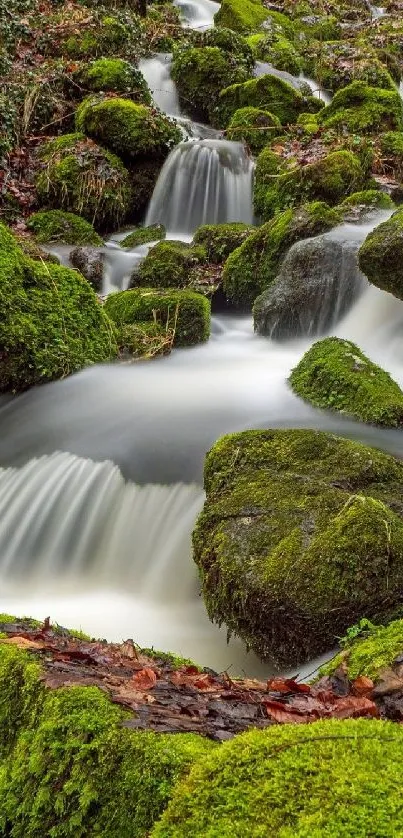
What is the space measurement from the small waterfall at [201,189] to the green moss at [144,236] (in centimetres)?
61

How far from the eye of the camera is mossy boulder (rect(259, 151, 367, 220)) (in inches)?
427

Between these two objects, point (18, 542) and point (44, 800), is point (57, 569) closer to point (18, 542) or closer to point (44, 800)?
point (18, 542)

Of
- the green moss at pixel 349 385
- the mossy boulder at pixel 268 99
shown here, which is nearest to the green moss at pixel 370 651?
the green moss at pixel 349 385

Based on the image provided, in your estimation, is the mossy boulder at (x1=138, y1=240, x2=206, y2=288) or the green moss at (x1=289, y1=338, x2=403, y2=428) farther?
the mossy boulder at (x1=138, y1=240, x2=206, y2=288)

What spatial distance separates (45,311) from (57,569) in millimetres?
3202

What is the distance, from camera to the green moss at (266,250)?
9.16 meters

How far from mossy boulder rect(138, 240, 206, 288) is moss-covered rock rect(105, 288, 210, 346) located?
1.06m

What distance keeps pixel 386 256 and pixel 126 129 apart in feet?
26.8

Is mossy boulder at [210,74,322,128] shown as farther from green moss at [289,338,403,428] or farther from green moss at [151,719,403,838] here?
green moss at [151,719,403,838]

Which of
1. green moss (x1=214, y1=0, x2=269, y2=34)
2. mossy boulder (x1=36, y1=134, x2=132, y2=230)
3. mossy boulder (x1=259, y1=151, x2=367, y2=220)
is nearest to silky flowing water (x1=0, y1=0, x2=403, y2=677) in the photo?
mossy boulder (x1=259, y1=151, x2=367, y2=220)

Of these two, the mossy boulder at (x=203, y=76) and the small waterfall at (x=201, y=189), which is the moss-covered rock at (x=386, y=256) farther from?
the mossy boulder at (x=203, y=76)

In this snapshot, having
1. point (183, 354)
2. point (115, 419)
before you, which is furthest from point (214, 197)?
point (115, 419)

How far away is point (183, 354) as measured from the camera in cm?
808

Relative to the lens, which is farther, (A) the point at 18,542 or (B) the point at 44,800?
(A) the point at 18,542
